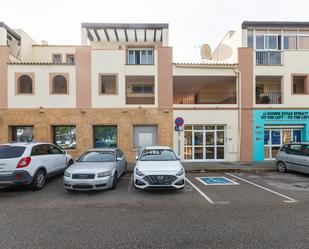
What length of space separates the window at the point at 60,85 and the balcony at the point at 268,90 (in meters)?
13.8

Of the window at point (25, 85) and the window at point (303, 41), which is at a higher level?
the window at point (303, 41)

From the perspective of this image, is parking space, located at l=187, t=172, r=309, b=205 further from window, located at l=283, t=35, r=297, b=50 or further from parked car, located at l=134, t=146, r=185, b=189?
window, located at l=283, t=35, r=297, b=50

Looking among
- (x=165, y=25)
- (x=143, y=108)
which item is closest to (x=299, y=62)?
(x=165, y=25)

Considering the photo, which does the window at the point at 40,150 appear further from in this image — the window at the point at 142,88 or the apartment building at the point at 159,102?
the window at the point at 142,88

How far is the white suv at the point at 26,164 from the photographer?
6.73 meters

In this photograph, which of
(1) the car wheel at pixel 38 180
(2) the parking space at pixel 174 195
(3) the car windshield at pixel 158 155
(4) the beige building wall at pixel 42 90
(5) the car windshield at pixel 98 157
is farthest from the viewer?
(4) the beige building wall at pixel 42 90

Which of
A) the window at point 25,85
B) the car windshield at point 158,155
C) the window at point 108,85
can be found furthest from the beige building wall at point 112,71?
the car windshield at point 158,155

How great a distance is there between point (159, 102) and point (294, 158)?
820cm

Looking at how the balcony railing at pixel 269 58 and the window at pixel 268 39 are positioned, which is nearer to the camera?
the balcony railing at pixel 269 58


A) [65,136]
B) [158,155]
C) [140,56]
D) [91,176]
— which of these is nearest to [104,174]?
[91,176]

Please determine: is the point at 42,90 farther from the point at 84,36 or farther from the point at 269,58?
the point at 269,58

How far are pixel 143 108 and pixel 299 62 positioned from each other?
11326 millimetres

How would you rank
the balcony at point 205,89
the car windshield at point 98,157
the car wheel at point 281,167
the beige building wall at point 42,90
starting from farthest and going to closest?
the balcony at point 205,89 < the beige building wall at point 42,90 < the car wheel at point 281,167 < the car windshield at point 98,157

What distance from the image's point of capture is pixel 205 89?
693 inches
